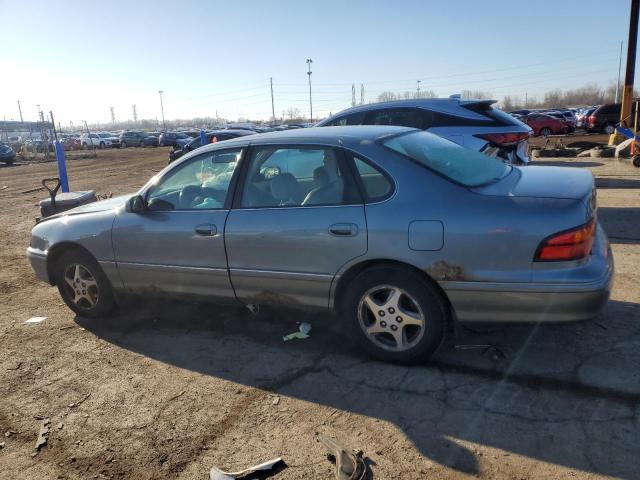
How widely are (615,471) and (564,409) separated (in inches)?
21.2

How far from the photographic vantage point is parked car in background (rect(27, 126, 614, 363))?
3170mm

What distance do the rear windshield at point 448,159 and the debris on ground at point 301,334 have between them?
165cm

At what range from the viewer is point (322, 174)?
12.6 feet

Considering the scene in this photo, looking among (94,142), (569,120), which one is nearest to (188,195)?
(569,120)

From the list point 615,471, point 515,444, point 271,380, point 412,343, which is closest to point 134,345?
point 271,380

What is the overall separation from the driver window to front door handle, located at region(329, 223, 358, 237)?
3.38ft

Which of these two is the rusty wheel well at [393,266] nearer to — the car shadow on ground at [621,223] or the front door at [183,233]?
the front door at [183,233]

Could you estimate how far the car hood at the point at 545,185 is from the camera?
3311 millimetres

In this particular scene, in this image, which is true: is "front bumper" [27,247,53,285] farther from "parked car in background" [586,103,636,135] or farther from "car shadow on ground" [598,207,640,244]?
"parked car in background" [586,103,636,135]

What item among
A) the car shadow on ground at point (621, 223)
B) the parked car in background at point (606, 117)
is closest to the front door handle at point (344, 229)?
the car shadow on ground at point (621, 223)

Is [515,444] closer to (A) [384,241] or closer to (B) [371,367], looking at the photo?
(B) [371,367]

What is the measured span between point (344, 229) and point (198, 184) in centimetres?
148

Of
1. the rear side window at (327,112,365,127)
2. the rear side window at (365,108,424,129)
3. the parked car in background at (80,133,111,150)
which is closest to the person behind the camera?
the rear side window at (365,108,424,129)

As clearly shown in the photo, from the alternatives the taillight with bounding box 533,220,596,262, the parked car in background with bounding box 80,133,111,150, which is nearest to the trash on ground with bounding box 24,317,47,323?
the taillight with bounding box 533,220,596,262
